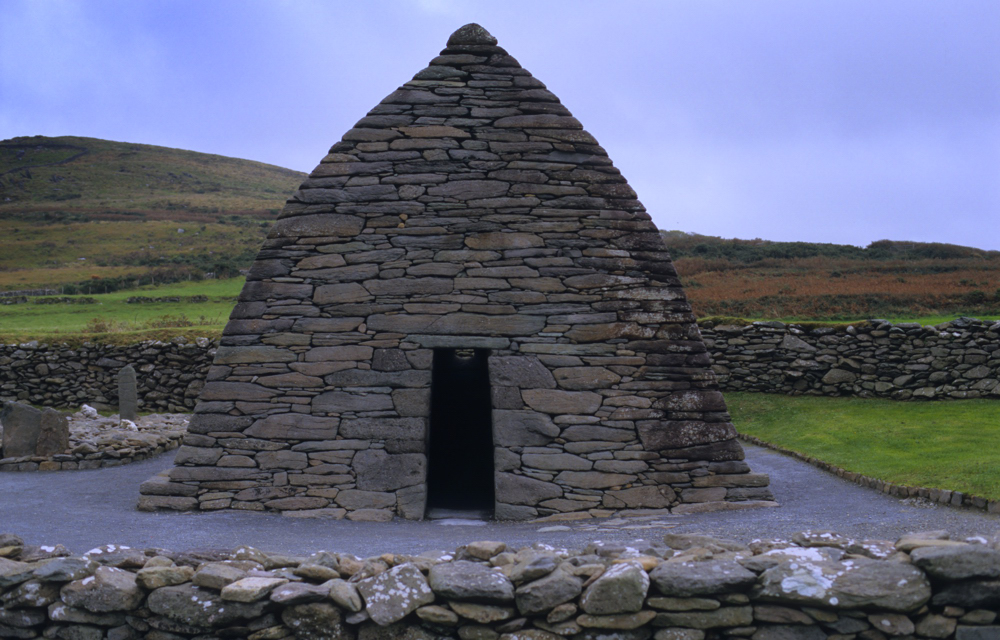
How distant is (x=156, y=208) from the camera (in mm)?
72688

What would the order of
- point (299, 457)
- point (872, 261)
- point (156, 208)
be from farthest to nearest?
1. point (156, 208)
2. point (872, 261)
3. point (299, 457)

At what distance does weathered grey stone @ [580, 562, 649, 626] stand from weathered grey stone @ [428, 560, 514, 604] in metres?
0.53

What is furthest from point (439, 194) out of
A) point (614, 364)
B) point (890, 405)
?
point (890, 405)

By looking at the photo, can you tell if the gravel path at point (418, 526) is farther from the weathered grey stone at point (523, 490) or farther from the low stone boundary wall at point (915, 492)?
the weathered grey stone at point (523, 490)

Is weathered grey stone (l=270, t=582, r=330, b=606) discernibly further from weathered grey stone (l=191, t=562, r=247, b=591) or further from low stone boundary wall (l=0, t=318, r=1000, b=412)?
low stone boundary wall (l=0, t=318, r=1000, b=412)

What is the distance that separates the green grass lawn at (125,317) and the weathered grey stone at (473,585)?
15.3 meters

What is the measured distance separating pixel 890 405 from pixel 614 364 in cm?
881

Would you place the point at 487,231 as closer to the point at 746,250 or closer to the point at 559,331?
the point at 559,331

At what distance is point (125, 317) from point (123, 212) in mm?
50706

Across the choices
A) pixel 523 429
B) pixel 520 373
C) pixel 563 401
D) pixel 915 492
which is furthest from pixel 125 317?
pixel 915 492

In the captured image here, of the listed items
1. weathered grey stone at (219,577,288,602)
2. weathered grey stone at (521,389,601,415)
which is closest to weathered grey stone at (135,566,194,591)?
weathered grey stone at (219,577,288,602)

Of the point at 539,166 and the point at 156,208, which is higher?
the point at 156,208

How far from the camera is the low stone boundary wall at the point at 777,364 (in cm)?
1430

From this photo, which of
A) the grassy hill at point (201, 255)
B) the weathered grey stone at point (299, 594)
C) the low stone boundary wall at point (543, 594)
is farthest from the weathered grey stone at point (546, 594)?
the grassy hill at point (201, 255)
